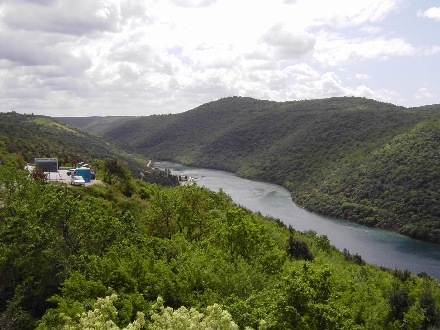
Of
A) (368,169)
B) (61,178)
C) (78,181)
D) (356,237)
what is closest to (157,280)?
(78,181)

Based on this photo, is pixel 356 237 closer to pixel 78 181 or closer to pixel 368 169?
pixel 368 169

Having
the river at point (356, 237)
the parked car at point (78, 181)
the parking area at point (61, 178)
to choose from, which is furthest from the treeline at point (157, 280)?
the river at point (356, 237)

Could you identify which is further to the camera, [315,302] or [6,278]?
[6,278]

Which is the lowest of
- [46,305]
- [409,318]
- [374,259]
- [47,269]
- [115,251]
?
[374,259]

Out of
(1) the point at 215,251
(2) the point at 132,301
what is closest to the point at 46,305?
(2) the point at 132,301

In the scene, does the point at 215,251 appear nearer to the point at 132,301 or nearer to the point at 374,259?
the point at 132,301

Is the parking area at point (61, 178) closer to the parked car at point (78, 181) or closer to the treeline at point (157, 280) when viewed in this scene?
the parked car at point (78, 181)

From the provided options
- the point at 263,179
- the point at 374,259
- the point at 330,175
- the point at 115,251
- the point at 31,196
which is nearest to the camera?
the point at 115,251

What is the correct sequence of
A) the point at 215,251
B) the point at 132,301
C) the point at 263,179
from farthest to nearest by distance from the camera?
1. the point at 263,179
2. the point at 215,251
3. the point at 132,301
